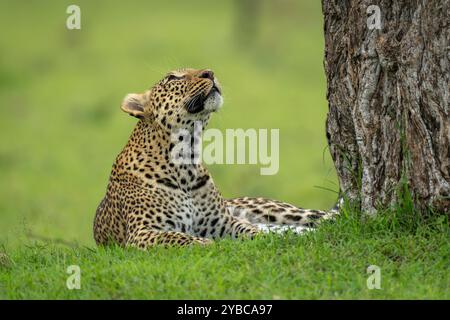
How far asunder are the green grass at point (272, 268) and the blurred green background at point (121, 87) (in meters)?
7.17

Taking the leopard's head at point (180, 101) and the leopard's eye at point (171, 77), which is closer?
the leopard's head at point (180, 101)

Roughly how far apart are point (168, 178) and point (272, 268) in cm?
250

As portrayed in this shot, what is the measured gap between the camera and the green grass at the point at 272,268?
7.76 m

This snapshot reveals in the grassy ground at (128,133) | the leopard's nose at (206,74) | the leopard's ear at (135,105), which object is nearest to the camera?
the grassy ground at (128,133)

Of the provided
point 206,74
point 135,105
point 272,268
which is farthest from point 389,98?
point 135,105

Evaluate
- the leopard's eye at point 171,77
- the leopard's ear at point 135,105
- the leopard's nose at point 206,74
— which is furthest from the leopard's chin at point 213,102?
the leopard's ear at point 135,105

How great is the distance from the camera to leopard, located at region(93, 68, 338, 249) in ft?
33.7

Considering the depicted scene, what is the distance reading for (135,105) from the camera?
10641mm

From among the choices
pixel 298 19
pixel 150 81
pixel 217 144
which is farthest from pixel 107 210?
pixel 298 19

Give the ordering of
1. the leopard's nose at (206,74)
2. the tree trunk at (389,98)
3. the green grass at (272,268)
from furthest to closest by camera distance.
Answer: the leopard's nose at (206,74), the tree trunk at (389,98), the green grass at (272,268)

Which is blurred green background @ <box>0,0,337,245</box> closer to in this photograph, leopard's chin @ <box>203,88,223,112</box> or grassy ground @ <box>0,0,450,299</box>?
grassy ground @ <box>0,0,450,299</box>

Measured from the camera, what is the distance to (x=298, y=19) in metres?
36.7

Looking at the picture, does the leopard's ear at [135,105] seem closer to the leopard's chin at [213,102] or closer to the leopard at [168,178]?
the leopard at [168,178]

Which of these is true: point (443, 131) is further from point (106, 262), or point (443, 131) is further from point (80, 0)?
point (80, 0)
